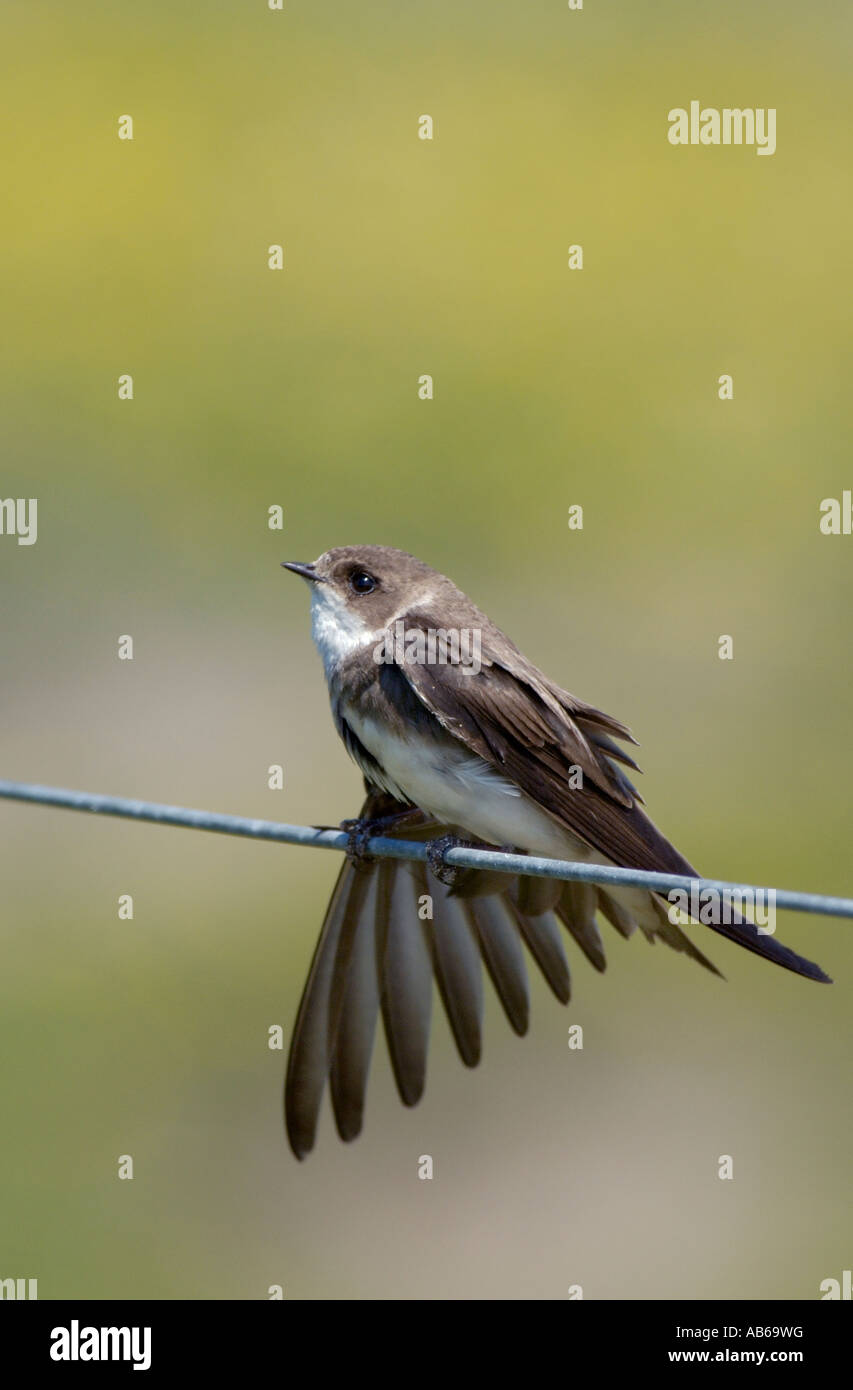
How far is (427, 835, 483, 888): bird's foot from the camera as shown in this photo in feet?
17.3

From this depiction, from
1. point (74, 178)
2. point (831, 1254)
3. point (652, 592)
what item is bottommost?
point (831, 1254)

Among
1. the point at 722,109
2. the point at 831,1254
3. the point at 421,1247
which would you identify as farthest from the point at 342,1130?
the point at 722,109

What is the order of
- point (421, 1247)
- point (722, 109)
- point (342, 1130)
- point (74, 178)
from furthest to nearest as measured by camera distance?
1. point (722, 109)
2. point (74, 178)
3. point (421, 1247)
4. point (342, 1130)

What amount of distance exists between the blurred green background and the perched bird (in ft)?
9.43

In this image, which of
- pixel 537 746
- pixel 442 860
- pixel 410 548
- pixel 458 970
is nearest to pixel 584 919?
pixel 458 970

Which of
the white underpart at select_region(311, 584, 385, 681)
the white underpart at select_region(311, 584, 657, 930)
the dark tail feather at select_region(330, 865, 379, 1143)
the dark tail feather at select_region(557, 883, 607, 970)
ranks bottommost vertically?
the dark tail feather at select_region(330, 865, 379, 1143)

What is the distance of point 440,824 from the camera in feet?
20.5

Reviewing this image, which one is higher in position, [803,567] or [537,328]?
[537,328]

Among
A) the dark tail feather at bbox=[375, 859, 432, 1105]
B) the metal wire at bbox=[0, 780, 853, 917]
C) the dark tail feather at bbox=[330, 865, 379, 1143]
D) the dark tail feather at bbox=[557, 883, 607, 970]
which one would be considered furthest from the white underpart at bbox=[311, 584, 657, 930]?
the dark tail feather at bbox=[330, 865, 379, 1143]

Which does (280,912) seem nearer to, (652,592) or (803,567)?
(652,592)

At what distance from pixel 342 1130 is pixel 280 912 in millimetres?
5519

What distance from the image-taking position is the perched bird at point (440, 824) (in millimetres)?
5656

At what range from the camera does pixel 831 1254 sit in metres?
9.52

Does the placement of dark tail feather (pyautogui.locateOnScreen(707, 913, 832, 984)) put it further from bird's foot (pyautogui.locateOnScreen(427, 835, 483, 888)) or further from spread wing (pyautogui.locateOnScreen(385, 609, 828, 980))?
bird's foot (pyautogui.locateOnScreen(427, 835, 483, 888))
